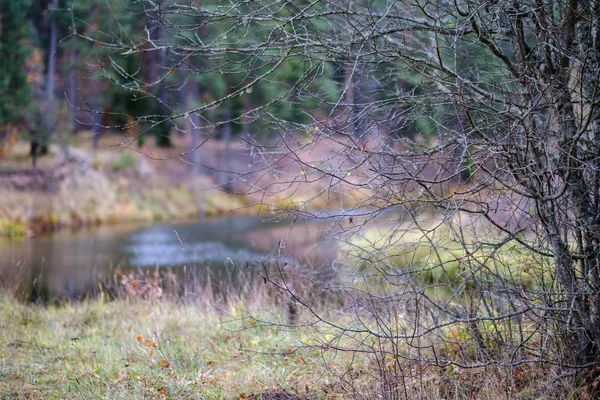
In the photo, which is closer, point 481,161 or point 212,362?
point 481,161

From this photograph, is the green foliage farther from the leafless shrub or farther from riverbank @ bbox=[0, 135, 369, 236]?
the leafless shrub

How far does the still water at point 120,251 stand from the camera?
1130cm

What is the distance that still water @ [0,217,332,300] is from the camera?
11.3 m

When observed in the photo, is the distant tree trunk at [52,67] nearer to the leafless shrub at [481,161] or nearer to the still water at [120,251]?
the still water at [120,251]

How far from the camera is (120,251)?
15617mm

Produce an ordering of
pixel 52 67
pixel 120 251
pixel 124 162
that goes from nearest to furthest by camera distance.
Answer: pixel 120 251 → pixel 124 162 → pixel 52 67

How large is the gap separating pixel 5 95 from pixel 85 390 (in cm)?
2081

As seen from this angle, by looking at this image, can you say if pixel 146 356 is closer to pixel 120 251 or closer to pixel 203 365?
pixel 203 365

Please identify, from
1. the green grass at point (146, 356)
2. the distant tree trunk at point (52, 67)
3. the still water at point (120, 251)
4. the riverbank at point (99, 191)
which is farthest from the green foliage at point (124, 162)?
the green grass at point (146, 356)

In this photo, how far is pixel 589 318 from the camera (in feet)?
12.7

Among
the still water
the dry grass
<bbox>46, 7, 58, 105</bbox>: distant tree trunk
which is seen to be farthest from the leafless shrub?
<bbox>46, 7, 58, 105</bbox>: distant tree trunk

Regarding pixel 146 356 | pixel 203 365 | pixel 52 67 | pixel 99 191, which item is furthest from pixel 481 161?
pixel 52 67

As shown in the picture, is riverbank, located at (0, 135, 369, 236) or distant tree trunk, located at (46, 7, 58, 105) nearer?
riverbank, located at (0, 135, 369, 236)

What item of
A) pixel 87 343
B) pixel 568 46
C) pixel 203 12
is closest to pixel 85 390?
pixel 87 343
